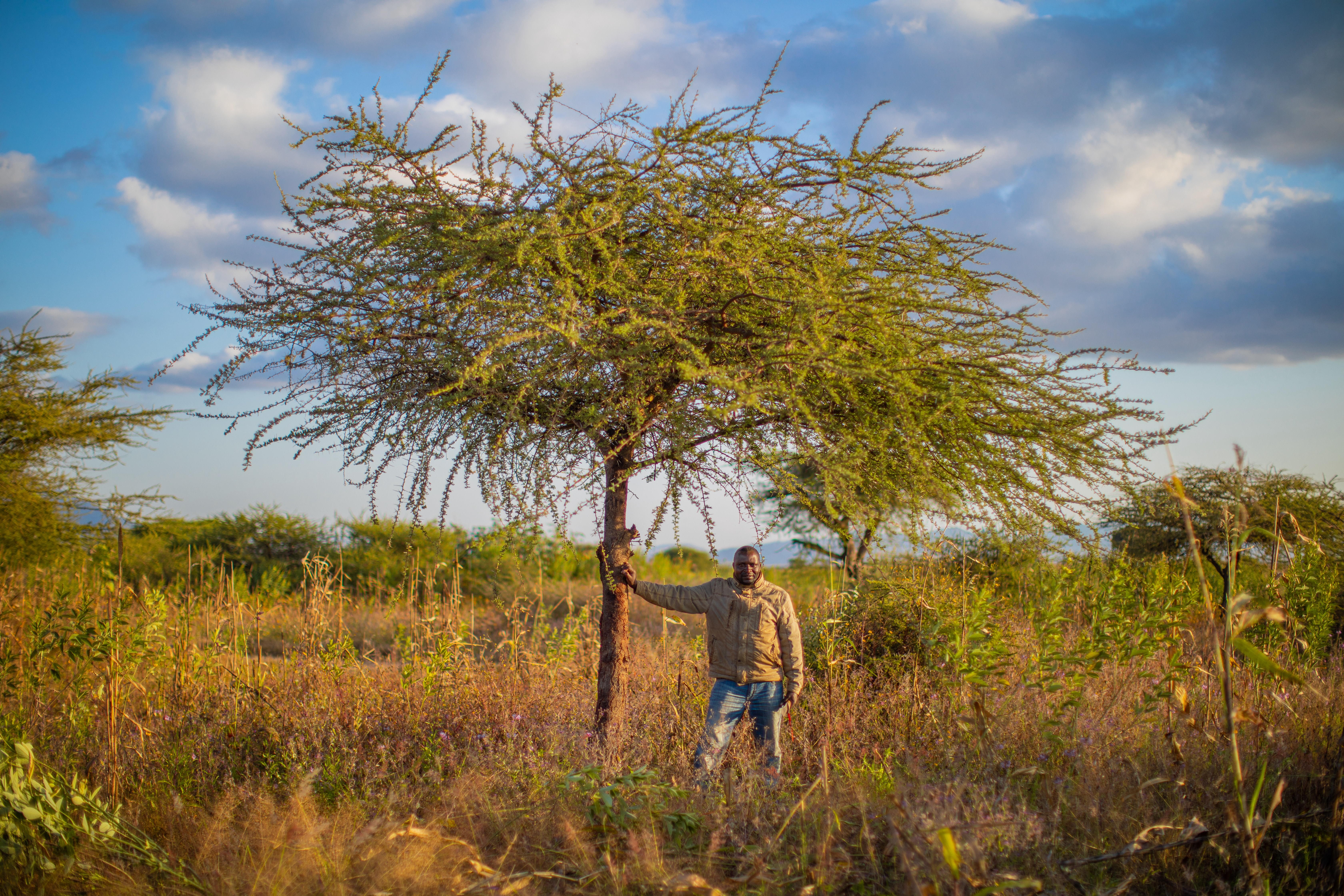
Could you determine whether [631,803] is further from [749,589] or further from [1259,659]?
[1259,659]

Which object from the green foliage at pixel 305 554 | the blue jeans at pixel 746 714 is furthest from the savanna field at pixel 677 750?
the green foliage at pixel 305 554

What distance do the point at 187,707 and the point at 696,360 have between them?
4.87 metres

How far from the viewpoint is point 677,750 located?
511 centimetres

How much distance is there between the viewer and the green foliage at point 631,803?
3422 millimetres

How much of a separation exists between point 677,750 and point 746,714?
54cm

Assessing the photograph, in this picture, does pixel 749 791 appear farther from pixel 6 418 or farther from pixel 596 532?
pixel 6 418

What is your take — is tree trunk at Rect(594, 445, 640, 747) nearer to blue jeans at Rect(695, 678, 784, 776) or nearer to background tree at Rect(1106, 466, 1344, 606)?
blue jeans at Rect(695, 678, 784, 776)

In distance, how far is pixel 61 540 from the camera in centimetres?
1438

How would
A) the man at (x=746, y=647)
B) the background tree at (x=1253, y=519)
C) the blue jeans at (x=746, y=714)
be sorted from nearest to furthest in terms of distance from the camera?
the blue jeans at (x=746, y=714) → the man at (x=746, y=647) → the background tree at (x=1253, y=519)

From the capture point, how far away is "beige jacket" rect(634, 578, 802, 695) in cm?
503

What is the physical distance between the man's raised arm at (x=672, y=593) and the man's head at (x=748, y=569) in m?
0.22

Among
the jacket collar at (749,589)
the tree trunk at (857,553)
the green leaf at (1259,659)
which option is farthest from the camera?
the jacket collar at (749,589)

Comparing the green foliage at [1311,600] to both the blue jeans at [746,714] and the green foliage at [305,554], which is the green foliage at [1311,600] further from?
the green foliage at [305,554]

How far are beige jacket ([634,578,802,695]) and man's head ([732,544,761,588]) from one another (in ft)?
0.13
